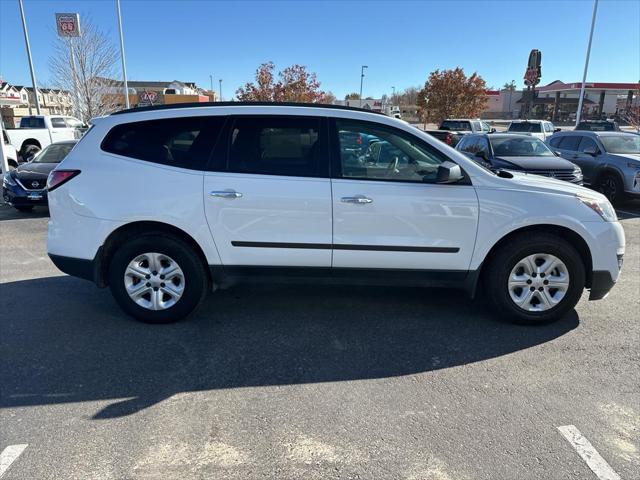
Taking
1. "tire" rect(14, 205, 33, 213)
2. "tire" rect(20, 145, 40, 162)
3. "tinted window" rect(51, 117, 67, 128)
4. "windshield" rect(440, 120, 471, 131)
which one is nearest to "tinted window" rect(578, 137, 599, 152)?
"tire" rect(14, 205, 33, 213)

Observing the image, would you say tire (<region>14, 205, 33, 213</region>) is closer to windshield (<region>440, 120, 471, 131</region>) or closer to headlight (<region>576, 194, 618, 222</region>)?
headlight (<region>576, 194, 618, 222</region>)

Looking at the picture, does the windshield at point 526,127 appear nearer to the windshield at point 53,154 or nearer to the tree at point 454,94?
the tree at point 454,94

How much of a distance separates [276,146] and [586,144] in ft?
34.6

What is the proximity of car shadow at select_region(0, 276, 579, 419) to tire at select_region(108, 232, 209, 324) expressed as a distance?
0.15 meters

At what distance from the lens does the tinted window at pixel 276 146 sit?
3.99m

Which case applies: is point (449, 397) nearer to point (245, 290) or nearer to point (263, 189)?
point (263, 189)

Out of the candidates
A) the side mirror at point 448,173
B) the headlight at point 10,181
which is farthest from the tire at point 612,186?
the headlight at point 10,181

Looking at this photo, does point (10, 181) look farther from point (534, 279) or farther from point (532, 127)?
point (532, 127)

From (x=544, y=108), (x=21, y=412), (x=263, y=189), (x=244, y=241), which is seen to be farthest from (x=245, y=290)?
(x=544, y=108)

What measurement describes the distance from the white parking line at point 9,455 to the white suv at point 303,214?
1619mm

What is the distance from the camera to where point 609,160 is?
10758 mm

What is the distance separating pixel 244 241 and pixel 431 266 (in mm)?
1625

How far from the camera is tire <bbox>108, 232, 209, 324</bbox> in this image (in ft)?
13.3

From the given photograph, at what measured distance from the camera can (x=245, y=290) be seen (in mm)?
5117
